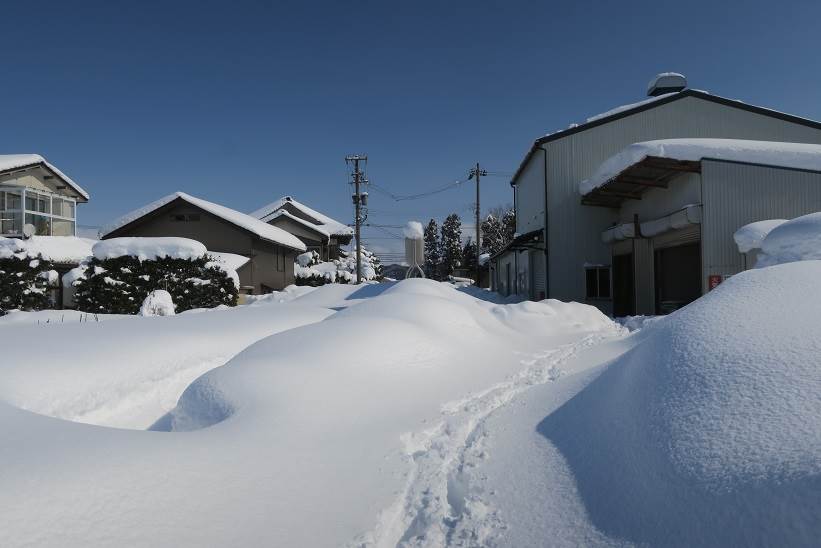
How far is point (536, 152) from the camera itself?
64.4 feet

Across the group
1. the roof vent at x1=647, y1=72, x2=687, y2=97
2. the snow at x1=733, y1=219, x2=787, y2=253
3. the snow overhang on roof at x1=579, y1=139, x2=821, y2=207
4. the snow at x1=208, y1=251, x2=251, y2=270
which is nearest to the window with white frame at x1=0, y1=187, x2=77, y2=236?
the snow at x1=208, y1=251, x2=251, y2=270

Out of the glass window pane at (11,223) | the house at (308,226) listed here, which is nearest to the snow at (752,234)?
the glass window pane at (11,223)

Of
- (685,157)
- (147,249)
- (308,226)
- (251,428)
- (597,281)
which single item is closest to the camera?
(251,428)

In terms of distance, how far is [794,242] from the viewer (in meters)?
8.90

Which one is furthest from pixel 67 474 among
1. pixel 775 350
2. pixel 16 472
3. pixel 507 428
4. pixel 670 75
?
pixel 670 75

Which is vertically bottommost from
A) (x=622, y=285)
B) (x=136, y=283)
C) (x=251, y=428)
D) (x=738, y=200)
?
(x=251, y=428)

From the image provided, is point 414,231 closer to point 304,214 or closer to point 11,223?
point 11,223

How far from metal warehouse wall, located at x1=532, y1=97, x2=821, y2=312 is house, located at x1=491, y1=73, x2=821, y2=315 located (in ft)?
0.13

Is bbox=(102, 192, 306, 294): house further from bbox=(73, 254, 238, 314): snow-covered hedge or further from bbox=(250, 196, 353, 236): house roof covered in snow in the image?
A: bbox=(250, 196, 353, 236): house roof covered in snow

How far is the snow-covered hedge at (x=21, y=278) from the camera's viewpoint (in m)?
13.5

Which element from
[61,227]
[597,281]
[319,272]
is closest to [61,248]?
[61,227]

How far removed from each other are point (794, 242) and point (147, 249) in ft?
52.4

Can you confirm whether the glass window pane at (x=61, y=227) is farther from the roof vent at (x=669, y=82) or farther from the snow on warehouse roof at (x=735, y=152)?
the roof vent at (x=669, y=82)

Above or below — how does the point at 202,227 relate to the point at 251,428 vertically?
above
